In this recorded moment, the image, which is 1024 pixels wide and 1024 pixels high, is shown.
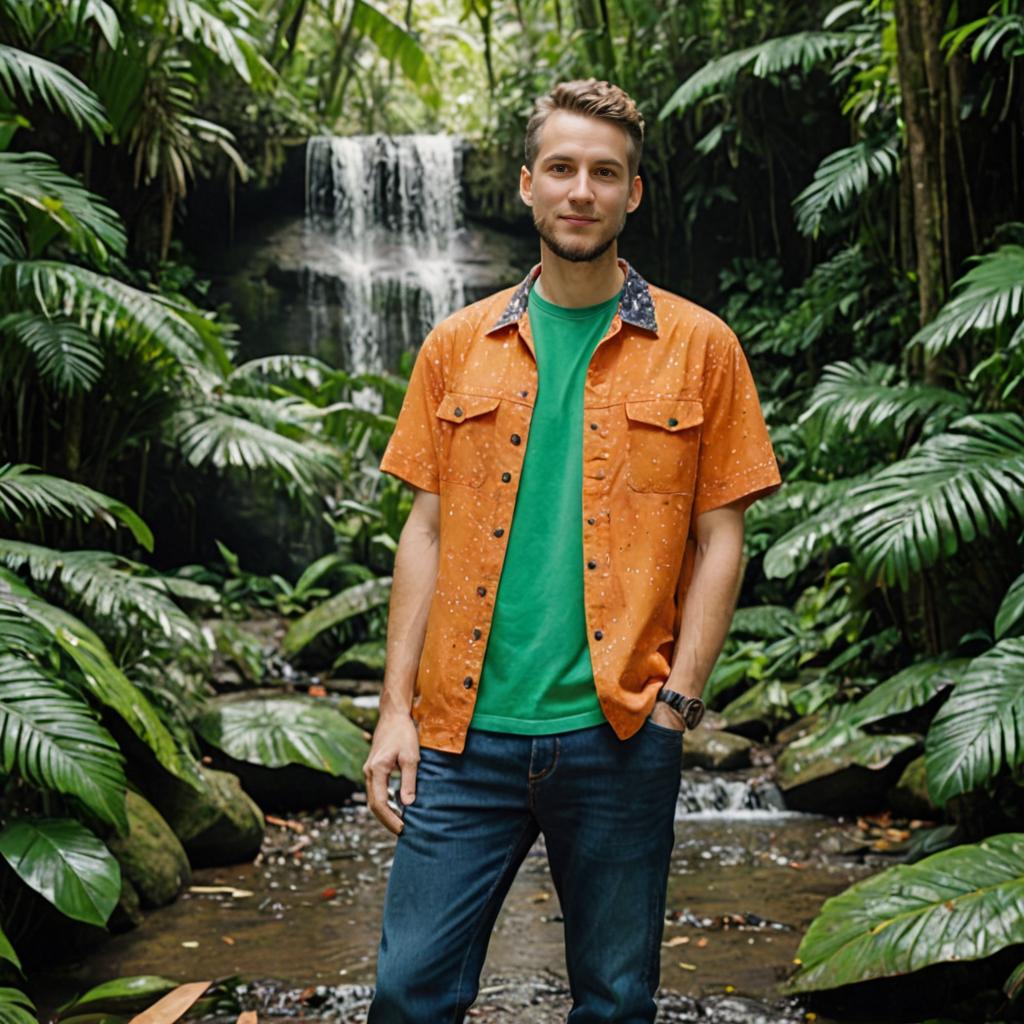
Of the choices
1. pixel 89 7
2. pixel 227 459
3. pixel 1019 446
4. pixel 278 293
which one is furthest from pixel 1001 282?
pixel 278 293

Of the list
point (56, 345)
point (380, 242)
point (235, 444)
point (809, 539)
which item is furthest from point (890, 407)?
point (380, 242)

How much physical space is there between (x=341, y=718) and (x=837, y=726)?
8.24 ft

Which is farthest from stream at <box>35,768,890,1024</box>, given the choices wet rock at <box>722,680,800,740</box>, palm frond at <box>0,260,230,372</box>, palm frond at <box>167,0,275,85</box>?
palm frond at <box>167,0,275,85</box>

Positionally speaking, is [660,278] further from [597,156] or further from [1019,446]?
[597,156]

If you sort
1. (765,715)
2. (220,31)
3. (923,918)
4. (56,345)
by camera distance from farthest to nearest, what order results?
(765,715) → (220,31) → (56,345) → (923,918)

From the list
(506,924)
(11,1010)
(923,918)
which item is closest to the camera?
(11,1010)

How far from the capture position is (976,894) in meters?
3.42

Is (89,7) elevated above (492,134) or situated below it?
below

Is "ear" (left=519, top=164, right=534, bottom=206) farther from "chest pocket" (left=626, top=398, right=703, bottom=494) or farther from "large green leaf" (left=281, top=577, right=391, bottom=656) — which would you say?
"large green leaf" (left=281, top=577, right=391, bottom=656)

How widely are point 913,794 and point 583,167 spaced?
4.60m

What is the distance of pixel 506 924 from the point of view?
486 cm

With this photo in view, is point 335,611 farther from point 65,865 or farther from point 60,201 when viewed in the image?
point 65,865

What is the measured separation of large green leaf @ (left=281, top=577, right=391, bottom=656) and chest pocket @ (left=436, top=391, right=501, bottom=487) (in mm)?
6924

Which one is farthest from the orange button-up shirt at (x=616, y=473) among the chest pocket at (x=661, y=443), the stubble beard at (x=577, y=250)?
the stubble beard at (x=577, y=250)
